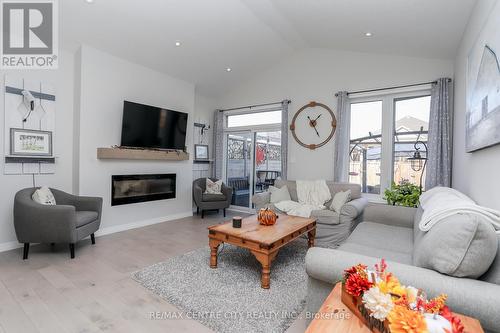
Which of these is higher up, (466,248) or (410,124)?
(410,124)

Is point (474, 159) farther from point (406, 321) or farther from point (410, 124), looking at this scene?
point (406, 321)

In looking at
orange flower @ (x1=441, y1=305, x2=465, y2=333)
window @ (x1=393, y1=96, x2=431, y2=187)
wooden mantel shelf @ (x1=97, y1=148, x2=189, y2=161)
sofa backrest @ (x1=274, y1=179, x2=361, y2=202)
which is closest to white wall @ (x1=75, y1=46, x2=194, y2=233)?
wooden mantel shelf @ (x1=97, y1=148, x2=189, y2=161)

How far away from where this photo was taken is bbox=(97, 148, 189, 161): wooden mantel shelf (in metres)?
3.85

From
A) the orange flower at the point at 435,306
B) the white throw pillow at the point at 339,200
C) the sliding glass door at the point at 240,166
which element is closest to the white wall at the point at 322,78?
the white throw pillow at the point at 339,200

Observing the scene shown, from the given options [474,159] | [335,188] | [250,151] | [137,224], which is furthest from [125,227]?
[474,159]

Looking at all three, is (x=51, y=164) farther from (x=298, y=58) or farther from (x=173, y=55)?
(x=298, y=58)

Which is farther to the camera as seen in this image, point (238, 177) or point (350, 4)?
point (238, 177)

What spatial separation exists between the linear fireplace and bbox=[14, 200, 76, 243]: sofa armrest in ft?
3.78

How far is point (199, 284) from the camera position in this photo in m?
2.38

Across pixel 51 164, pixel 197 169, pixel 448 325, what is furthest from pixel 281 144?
pixel 448 325

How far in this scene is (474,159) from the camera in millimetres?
2230

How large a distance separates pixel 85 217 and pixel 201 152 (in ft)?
9.81

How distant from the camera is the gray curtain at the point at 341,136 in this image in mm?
4371

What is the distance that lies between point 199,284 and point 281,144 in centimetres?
328
